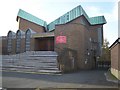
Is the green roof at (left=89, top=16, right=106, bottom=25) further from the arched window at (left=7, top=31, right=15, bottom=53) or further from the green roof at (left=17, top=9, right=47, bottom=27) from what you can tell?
the arched window at (left=7, top=31, right=15, bottom=53)

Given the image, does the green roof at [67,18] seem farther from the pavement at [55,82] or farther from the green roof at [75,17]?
the pavement at [55,82]

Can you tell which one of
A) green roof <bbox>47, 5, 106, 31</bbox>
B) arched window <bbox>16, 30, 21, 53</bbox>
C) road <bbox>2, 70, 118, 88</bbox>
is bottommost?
road <bbox>2, 70, 118, 88</bbox>

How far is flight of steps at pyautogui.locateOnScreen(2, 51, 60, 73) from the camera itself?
31.2 meters

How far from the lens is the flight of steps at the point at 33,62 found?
31.2 metres

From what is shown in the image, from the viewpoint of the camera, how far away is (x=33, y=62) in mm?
33500

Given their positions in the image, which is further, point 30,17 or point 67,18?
point 30,17

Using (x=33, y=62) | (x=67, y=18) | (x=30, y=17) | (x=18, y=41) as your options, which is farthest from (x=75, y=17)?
(x=33, y=62)

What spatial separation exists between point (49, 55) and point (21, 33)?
22.0 m

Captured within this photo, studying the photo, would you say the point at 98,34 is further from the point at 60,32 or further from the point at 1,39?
the point at 1,39

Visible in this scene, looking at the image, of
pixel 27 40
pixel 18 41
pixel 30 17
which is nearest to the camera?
pixel 27 40

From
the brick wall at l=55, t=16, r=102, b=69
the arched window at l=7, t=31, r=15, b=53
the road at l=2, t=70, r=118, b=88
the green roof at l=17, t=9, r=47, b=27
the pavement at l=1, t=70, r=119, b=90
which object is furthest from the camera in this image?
the green roof at l=17, t=9, r=47, b=27

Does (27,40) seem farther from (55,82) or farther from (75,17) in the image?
(55,82)

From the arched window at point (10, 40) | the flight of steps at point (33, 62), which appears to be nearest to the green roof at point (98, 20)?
the arched window at point (10, 40)

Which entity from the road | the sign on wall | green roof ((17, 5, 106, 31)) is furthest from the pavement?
green roof ((17, 5, 106, 31))
